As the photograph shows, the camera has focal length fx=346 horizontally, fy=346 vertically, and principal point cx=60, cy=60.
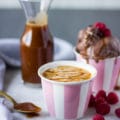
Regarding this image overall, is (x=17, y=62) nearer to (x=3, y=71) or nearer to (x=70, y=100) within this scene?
(x=3, y=71)

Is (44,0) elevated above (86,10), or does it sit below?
above

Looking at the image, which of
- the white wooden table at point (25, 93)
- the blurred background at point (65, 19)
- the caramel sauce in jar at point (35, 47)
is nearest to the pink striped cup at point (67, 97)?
the white wooden table at point (25, 93)

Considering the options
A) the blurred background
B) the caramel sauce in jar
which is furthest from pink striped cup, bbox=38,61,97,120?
the blurred background

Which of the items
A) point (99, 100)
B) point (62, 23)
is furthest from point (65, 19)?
point (99, 100)

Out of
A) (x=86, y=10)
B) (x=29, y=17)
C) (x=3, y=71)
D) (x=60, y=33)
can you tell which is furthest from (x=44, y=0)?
(x=86, y=10)

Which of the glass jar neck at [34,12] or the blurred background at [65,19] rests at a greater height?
the glass jar neck at [34,12]

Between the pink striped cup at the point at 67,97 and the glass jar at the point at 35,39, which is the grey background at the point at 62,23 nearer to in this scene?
the glass jar at the point at 35,39
